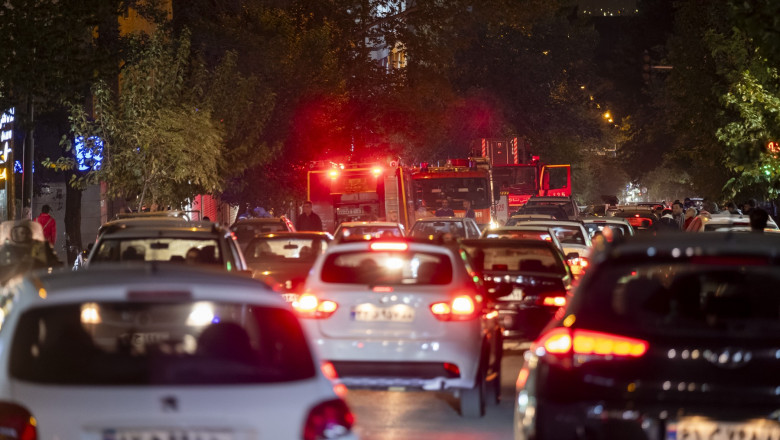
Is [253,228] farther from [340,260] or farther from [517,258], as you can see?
[340,260]

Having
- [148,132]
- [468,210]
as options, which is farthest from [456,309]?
[468,210]

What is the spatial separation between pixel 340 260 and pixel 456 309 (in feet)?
4.10

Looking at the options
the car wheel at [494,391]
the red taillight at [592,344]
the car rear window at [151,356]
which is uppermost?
the car rear window at [151,356]

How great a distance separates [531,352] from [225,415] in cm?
216

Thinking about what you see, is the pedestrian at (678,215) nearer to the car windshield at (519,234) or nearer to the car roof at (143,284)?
the car windshield at (519,234)

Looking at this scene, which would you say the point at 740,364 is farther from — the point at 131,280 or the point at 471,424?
the point at 471,424

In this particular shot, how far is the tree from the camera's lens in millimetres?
29141

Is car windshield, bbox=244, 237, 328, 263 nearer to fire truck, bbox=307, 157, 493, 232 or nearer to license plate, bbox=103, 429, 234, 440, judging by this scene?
license plate, bbox=103, 429, 234, 440

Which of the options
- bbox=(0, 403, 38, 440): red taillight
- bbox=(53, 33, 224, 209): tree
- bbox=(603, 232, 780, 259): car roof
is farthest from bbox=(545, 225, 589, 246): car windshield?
bbox=(0, 403, 38, 440): red taillight

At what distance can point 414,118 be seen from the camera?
2269 inches

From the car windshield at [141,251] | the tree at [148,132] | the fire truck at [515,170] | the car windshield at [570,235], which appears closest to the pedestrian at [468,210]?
the fire truck at [515,170]

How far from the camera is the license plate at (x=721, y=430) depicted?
18.9 feet

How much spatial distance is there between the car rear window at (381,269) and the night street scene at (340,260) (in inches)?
1.0

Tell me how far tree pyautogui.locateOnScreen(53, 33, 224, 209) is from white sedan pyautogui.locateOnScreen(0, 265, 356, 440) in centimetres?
2390
